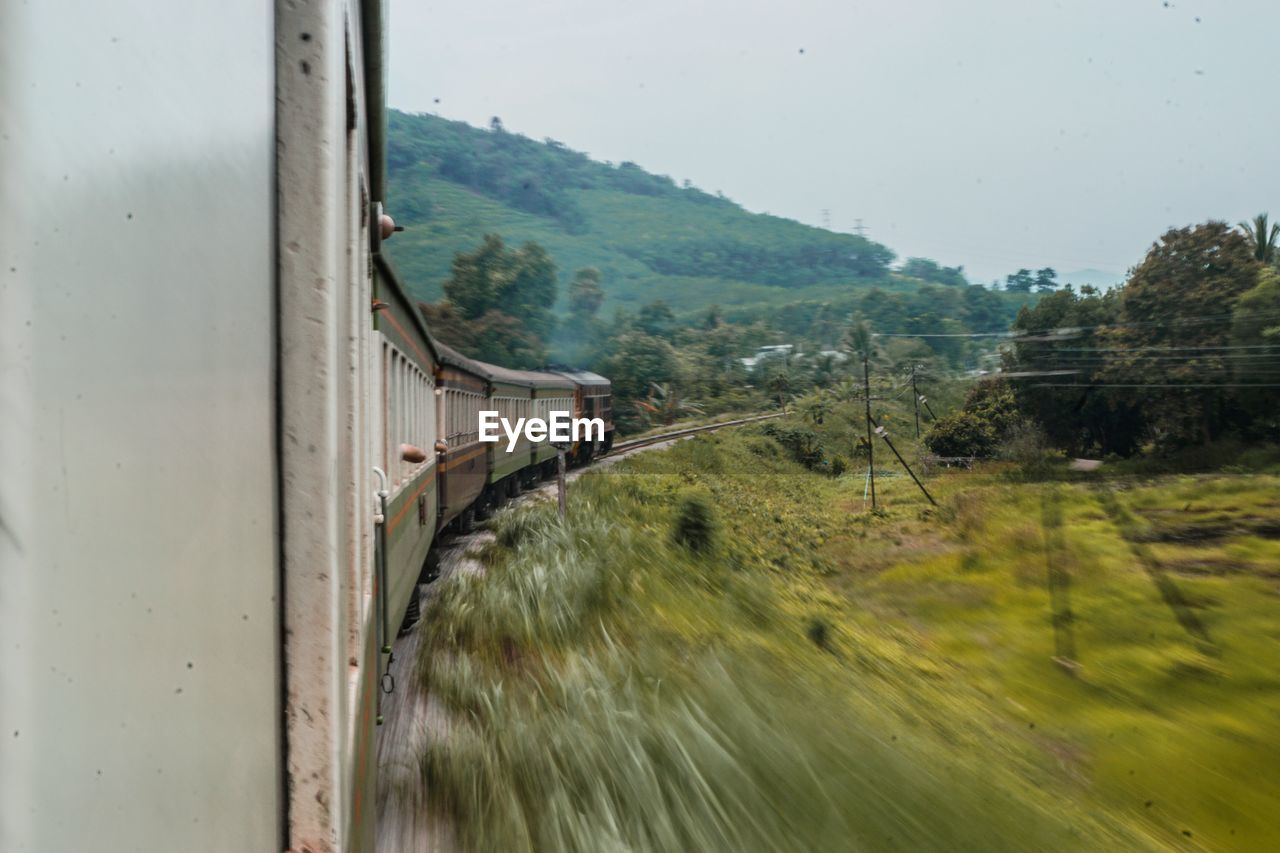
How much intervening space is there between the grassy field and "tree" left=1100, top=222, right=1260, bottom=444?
2407 mm

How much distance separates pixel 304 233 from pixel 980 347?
3047 cm

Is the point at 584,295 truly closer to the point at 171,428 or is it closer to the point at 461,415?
the point at 461,415

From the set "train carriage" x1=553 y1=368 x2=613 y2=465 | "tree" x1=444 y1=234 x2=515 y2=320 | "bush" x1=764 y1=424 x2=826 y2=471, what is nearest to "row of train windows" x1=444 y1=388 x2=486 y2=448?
"train carriage" x1=553 y1=368 x2=613 y2=465

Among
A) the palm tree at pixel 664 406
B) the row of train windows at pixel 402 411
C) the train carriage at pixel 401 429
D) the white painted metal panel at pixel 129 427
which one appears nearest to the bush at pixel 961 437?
the palm tree at pixel 664 406

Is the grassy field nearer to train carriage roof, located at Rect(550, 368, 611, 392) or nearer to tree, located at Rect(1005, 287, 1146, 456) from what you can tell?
train carriage roof, located at Rect(550, 368, 611, 392)

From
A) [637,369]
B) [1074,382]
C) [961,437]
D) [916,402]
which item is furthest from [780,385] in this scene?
[1074,382]

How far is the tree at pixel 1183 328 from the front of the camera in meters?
22.9

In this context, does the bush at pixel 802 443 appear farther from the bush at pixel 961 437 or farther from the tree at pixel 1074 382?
the tree at pixel 1074 382

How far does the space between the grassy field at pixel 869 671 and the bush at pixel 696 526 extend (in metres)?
0.04

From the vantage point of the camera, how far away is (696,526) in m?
13.6

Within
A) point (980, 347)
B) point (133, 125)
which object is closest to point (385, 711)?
point (133, 125)

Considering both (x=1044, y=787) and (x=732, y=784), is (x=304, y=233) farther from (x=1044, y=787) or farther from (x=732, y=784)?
(x=1044, y=787)

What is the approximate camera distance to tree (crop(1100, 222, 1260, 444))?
22.9m

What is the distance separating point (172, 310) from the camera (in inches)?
25.1
